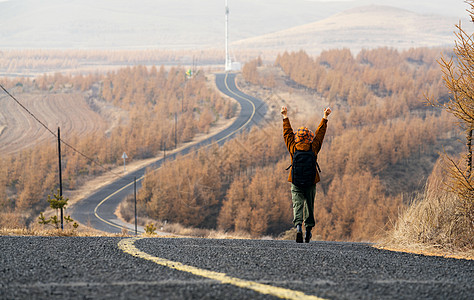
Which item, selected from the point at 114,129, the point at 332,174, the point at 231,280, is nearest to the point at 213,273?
the point at 231,280

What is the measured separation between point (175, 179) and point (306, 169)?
43.1 metres

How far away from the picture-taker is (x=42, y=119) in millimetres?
88812

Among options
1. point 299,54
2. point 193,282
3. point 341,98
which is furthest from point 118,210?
point 299,54

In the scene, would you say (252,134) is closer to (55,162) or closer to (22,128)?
(55,162)

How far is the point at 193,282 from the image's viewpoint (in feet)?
16.2

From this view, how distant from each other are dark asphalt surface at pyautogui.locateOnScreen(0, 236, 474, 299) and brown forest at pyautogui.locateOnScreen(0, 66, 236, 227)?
3080 cm

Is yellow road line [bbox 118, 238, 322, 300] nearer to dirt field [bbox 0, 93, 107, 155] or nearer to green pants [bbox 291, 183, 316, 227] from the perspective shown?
green pants [bbox 291, 183, 316, 227]

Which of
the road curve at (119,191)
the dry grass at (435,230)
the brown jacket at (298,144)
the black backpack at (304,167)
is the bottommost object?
the road curve at (119,191)

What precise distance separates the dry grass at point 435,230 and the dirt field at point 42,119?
7139 cm

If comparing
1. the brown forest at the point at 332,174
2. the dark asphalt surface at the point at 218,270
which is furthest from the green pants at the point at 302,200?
the brown forest at the point at 332,174

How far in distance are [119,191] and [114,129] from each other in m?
29.5

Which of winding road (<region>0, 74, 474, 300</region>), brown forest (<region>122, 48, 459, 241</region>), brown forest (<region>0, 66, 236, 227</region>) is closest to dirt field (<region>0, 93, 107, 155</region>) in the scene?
brown forest (<region>0, 66, 236, 227</region>)

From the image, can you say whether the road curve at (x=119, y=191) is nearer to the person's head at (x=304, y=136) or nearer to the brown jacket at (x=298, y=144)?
the brown jacket at (x=298, y=144)

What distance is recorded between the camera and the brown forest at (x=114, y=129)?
176 feet
